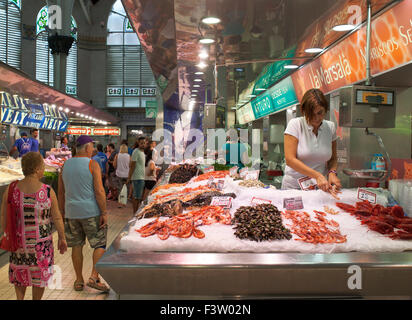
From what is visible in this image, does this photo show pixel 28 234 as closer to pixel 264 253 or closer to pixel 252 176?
pixel 264 253

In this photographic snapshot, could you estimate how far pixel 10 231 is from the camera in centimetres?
325

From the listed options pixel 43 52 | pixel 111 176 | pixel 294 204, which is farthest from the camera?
pixel 43 52

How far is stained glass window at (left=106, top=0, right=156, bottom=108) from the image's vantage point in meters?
30.0

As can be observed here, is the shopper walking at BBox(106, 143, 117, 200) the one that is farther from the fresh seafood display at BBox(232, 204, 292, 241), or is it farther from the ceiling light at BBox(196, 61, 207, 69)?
the fresh seafood display at BBox(232, 204, 292, 241)

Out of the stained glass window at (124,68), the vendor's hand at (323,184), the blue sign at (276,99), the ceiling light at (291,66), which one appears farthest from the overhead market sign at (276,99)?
the stained glass window at (124,68)

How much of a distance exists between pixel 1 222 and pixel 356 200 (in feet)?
9.92

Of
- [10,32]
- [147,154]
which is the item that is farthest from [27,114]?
[10,32]

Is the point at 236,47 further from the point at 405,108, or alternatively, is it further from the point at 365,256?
the point at 365,256

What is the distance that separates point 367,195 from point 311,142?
72 centimetres

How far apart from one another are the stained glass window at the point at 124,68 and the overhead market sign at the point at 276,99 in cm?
2060

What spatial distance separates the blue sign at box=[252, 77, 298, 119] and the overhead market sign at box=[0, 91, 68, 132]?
625 cm

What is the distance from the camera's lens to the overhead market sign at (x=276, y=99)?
25.3ft
